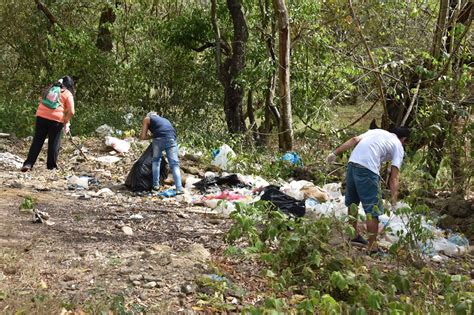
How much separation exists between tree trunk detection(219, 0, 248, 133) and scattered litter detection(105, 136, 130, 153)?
10.1 ft

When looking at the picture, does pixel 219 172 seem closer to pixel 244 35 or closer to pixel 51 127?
pixel 51 127

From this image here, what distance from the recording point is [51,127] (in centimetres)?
874

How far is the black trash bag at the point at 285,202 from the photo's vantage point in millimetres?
6848

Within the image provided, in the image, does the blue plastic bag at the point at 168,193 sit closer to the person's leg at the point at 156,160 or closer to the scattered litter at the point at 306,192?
the person's leg at the point at 156,160

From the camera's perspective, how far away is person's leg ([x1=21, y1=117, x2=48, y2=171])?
28.7ft

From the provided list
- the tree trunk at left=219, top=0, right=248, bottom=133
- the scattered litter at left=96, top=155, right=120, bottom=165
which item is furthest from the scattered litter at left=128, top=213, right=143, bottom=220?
the tree trunk at left=219, top=0, right=248, bottom=133

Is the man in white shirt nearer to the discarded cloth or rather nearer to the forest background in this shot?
the discarded cloth

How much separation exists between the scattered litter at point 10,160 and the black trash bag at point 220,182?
2.96m

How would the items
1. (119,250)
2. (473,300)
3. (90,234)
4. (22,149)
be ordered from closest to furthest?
(473,300)
(119,250)
(90,234)
(22,149)

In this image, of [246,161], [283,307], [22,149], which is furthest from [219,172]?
[283,307]

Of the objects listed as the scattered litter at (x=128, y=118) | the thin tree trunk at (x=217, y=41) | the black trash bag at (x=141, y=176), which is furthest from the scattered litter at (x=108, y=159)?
the thin tree trunk at (x=217, y=41)

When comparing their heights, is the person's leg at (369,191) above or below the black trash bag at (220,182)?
above

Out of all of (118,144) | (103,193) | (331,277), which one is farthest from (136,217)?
(118,144)

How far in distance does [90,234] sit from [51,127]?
3707mm
